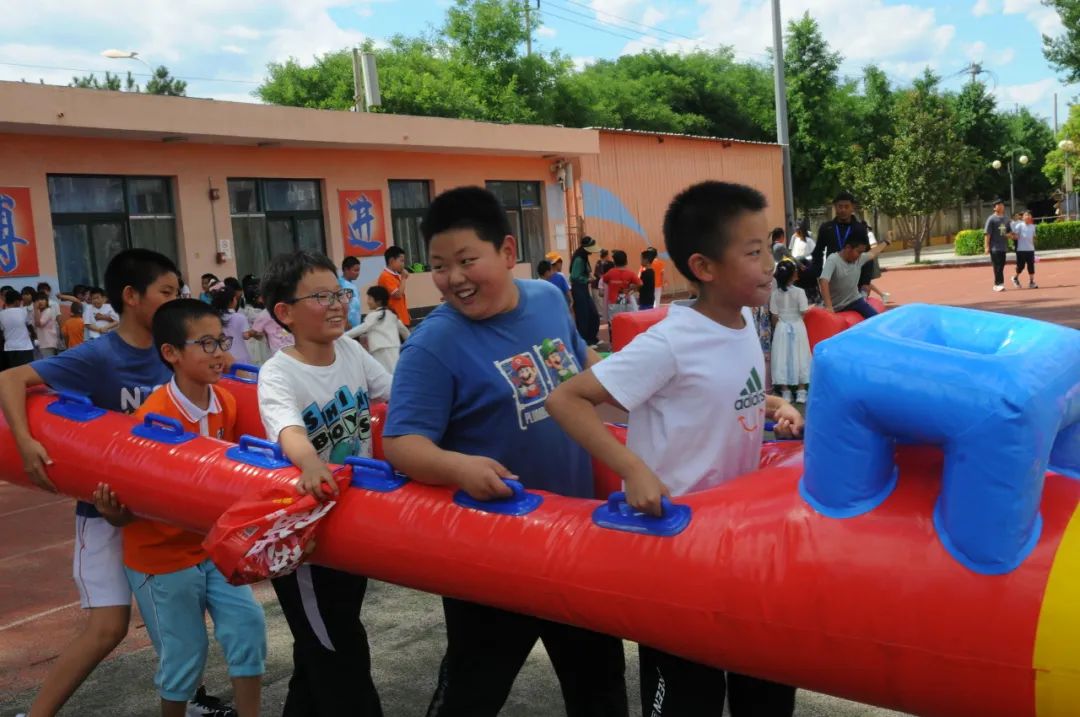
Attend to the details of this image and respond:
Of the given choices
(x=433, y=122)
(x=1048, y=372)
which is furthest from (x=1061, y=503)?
(x=433, y=122)

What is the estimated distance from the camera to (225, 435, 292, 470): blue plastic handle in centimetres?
282

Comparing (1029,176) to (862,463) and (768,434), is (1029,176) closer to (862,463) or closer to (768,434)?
(768,434)

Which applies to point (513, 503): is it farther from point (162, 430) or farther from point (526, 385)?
point (162, 430)

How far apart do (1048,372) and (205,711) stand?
294 centimetres

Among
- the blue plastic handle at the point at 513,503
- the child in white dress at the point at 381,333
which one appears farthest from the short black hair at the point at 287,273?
the child in white dress at the point at 381,333

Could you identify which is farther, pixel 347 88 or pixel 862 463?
pixel 347 88

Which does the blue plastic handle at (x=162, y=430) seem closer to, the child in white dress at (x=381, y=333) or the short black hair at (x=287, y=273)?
the short black hair at (x=287, y=273)

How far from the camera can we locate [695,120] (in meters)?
42.0

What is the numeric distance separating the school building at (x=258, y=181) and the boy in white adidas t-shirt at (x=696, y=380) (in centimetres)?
1318

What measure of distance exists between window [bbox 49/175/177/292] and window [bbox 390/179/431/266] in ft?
16.0

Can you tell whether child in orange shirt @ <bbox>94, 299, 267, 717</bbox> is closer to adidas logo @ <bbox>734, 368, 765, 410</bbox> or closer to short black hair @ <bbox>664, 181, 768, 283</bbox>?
short black hair @ <bbox>664, 181, 768, 283</bbox>

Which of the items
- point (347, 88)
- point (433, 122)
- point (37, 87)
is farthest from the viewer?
point (347, 88)

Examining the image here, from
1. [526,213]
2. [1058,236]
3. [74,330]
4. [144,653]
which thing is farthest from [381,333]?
[1058,236]

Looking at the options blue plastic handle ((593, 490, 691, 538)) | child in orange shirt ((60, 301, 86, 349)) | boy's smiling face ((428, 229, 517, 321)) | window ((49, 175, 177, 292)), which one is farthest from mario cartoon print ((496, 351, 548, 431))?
window ((49, 175, 177, 292))
